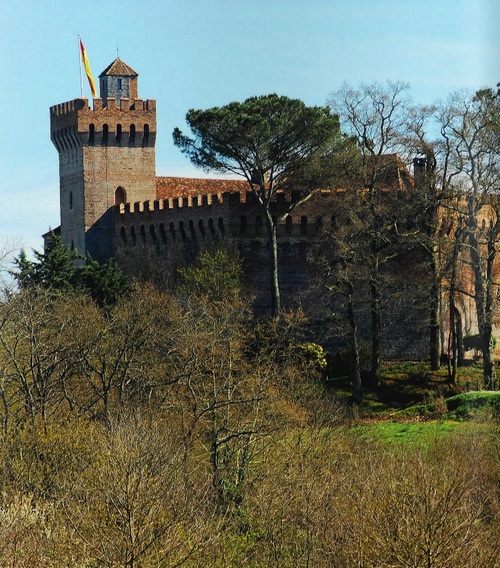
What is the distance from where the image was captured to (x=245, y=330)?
47.0 m

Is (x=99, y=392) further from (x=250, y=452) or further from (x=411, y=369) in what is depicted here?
(x=411, y=369)

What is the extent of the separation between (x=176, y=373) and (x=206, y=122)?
1306 centimetres

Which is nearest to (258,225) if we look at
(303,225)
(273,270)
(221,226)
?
(221,226)

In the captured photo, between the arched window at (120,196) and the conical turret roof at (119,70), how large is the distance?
440 centimetres

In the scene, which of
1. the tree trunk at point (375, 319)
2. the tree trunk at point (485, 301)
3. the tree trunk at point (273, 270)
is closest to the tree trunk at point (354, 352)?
the tree trunk at point (375, 319)

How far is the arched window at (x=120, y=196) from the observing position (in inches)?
2323

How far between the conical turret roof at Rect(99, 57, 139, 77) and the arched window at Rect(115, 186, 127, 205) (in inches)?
173

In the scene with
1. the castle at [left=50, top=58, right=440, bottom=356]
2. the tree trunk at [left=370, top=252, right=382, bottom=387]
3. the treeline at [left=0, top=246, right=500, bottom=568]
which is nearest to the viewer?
the treeline at [left=0, top=246, right=500, bottom=568]

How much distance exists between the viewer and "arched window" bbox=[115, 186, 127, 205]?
194ft

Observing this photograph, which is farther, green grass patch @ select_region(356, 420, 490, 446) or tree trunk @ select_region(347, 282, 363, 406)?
tree trunk @ select_region(347, 282, 363, 406)

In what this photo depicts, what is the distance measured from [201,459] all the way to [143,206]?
23.6 m

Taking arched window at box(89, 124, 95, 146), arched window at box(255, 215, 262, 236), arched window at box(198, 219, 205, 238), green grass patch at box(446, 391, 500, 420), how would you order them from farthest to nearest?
arched window at box(89, 124, 95, 146) → arched window at box(198, 219, 205, 238) → arched window at box(255, 215, 262, 236) → green grass patch at box(446, 391, 500, 420)

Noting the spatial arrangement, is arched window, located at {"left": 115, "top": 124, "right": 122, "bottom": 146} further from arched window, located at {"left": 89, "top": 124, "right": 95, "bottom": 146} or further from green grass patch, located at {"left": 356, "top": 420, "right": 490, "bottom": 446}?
green grass patch, located at {"left": 356, "top": 420, "right": 490, "bottom": 446}

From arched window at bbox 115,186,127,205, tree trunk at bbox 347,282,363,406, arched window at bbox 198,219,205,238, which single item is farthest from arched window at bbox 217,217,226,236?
tree trunk at bbox 347,282,363,406
